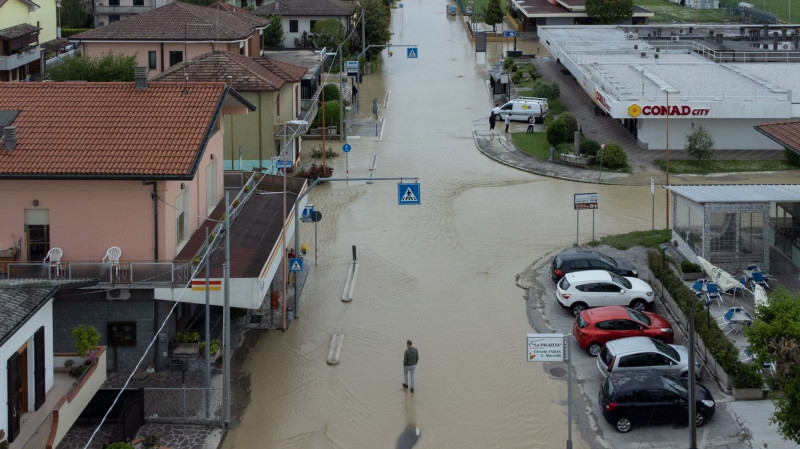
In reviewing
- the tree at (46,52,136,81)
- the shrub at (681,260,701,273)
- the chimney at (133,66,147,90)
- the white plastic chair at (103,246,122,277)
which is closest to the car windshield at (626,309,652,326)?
the shrub at (681,260,701,273)

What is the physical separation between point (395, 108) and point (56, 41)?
1086 inches

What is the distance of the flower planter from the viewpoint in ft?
77.8

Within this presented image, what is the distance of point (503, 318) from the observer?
98.8 feet

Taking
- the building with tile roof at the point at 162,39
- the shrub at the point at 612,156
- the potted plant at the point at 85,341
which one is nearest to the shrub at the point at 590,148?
the shrub at the point at 612,156

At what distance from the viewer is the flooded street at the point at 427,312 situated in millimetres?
23500

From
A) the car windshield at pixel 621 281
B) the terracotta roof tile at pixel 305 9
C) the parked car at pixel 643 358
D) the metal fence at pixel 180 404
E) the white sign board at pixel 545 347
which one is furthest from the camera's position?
the terracotta roof tile at pixel 305 9

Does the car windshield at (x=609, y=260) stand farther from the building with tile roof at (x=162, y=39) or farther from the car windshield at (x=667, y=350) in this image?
the building with tile roof at (x=162, y=39)

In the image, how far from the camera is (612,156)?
48.7m

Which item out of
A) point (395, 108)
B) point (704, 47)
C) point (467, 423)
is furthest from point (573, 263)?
point (704, 47)

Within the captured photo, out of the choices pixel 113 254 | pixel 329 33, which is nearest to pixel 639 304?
pixel 113 254

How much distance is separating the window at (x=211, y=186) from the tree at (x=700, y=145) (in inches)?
1030

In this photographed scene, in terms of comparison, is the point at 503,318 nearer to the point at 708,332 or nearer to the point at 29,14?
the point at 708,332

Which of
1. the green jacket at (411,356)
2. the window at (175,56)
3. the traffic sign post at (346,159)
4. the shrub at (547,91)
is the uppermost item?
the window at (175,56)

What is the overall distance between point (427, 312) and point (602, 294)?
16.7 ft
